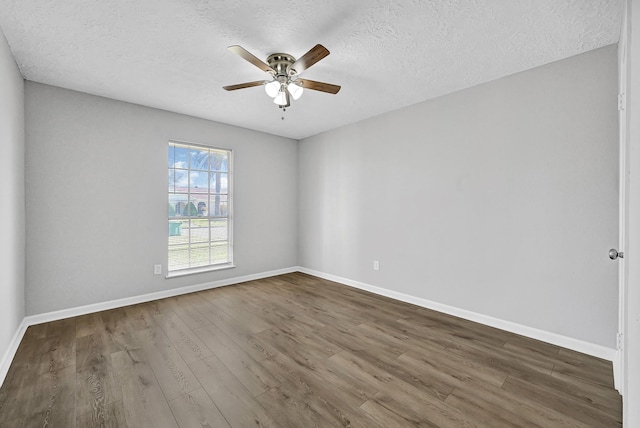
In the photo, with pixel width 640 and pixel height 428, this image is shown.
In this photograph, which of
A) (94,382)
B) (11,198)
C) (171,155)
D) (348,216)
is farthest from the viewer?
(348,216)

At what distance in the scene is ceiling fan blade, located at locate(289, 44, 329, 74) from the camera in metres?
1.87

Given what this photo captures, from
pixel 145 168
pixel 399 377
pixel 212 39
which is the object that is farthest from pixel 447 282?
pixel 145 168

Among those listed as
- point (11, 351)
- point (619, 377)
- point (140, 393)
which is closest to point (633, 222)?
point (619, 377)

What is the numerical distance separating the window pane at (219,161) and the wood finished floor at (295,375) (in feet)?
7.41

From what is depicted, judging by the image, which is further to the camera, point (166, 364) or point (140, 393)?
point (166, 364)

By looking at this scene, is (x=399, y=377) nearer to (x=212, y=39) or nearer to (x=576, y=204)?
(x=576, y=204)

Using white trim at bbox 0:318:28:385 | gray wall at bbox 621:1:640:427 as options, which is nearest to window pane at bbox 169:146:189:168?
white trim at bbox 0:318:28:385

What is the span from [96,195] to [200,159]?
140cm

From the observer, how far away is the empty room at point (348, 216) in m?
1.75

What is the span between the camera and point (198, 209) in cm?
416

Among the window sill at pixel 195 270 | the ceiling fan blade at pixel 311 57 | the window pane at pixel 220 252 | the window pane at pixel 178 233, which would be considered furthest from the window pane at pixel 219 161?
the ceiling fan blade at pixel 311 57

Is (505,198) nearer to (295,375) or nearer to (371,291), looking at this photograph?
(371,291)

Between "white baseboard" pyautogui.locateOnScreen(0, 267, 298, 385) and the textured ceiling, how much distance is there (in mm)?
2463

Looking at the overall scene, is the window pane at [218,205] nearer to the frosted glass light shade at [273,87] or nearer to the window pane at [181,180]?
the window pane at [181,180]
